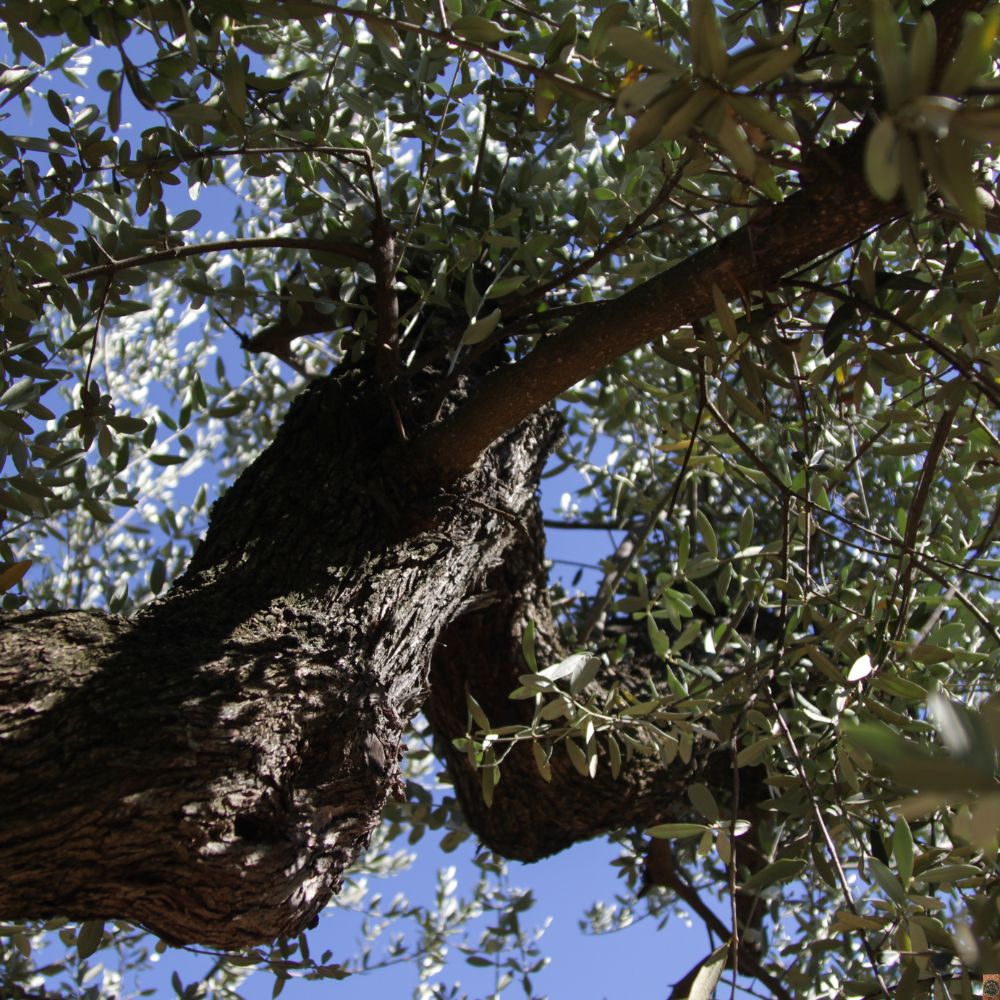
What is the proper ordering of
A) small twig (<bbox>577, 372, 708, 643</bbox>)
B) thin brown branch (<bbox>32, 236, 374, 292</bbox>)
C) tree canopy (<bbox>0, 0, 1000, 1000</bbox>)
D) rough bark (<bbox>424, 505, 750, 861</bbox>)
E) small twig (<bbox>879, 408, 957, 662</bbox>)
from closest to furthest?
→ tree canopy (<bbox>0, 0, 1000, 1000</bbox>) < small twig (<bbox>879, 408, 957, 662</bbox>) < thin brown branch (<bbox>32, 236, 374, 292</bbox>) < small twig (<bbox>577, 372, 708, 643</bbox>) < rough bark (<bbox>424, 505, 750, 861</bbox>)

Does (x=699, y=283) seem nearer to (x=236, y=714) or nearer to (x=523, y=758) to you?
(x=236, y=714)

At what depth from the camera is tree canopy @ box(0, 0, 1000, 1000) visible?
1265mm

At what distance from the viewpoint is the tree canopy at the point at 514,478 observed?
126 centimetres

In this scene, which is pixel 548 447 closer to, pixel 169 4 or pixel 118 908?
pixel 169 4

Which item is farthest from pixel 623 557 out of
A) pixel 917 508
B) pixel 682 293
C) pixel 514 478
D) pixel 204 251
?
pixel 204 251

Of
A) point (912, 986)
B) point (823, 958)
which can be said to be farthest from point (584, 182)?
point (823, 958)

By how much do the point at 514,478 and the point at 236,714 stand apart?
3.72ft

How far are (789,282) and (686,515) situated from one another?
1604mm

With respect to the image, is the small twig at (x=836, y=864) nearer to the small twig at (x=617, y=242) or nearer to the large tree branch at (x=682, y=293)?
the large tree branch at (x=682, y=293)

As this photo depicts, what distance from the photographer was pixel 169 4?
5.26ft

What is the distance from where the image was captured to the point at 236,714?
141cm

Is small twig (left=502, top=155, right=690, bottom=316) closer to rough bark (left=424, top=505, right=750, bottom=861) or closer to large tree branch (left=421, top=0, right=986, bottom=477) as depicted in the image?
large tree branch (left=421, top=0, right=986, bottom=477)

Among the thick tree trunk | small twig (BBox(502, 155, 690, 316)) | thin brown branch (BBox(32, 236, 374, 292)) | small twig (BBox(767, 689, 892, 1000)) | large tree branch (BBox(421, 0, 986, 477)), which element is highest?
thin brown branch (BBox(32, 236, 374, 292))

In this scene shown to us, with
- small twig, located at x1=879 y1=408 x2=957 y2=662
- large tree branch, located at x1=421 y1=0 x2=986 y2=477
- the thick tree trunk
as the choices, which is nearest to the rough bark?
the thick tree trunk
